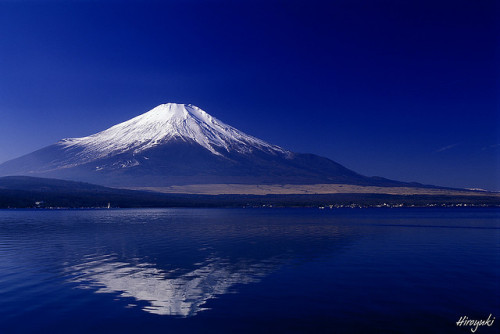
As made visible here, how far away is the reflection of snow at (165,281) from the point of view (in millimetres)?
18891

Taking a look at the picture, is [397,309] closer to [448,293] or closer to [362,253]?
[448,293]

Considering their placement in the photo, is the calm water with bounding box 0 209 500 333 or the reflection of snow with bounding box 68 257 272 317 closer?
the calm water with bounding box 0 209 500 333

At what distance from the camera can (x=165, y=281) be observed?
77.5 ft

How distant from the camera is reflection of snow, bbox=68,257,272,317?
18891 millimetres

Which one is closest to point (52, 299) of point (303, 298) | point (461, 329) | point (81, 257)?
point (303, 298)

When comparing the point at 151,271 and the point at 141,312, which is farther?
the point at 151,271

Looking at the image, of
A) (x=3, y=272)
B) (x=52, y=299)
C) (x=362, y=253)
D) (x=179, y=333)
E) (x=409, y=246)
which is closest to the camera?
(x=179, y=333)

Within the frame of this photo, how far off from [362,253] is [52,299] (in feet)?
86.0

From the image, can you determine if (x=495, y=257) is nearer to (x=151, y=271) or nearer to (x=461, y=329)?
(x=461, y=329)

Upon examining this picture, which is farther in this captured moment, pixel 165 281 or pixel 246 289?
pixel 165 281

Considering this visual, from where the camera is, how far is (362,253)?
3578 centimetres

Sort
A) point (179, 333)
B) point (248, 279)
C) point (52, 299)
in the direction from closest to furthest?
point (179, 333), point (52, 299), point (248, 279)

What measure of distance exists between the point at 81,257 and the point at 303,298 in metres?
22.2

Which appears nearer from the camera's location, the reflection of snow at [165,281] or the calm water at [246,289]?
the calm water at [246,289]
